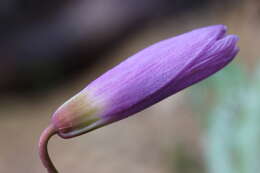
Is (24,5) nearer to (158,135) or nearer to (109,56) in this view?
(109,56)

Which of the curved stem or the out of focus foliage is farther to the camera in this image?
the out of focus foliage

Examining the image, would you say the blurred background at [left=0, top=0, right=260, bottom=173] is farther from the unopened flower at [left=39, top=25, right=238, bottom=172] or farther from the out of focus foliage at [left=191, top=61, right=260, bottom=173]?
the unopened flower at [left=39, top=25, right=238, bottom=172]

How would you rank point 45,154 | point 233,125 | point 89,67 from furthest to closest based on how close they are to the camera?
point 89,67 < point 233,125 < point 45,154

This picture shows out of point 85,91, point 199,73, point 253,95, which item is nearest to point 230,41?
point 199,73

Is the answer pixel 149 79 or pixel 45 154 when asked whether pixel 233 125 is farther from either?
pixel 45 154

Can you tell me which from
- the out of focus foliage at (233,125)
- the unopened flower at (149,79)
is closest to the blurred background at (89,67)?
the out of focus foliage at (233,125)

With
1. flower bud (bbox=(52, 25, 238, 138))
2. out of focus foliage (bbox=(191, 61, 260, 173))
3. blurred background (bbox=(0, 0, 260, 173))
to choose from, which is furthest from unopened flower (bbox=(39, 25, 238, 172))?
blurred background (bbox=(0, 0, 260, 173))

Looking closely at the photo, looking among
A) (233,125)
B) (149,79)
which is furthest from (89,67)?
(149,79)
